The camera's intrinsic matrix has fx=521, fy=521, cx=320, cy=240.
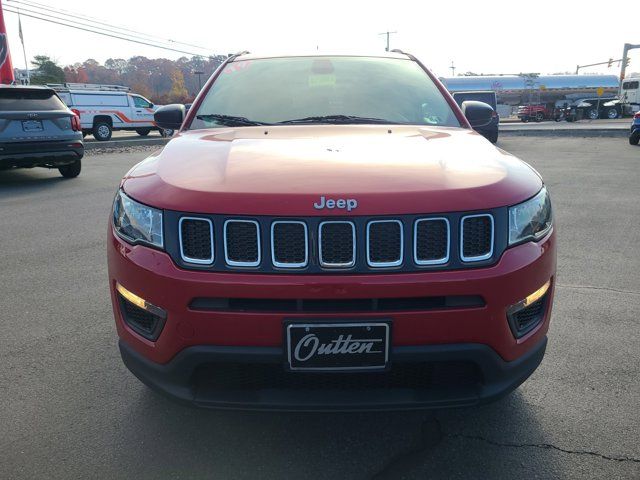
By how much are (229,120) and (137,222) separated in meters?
1.19

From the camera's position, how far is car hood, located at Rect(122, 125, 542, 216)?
1.80m

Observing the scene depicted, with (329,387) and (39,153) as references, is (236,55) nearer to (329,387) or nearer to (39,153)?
(329,387)

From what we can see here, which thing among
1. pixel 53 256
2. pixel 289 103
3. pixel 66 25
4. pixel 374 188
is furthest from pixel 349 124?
pixel 66 25

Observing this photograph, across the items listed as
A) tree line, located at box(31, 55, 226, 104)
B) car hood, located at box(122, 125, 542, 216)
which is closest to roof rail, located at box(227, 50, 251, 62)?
car hood, located at box(122, 125, 542, 216)

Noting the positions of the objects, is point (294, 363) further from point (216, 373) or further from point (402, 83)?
point (402, 83)

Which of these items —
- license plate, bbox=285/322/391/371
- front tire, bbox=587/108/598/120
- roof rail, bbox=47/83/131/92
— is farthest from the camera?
front tire, bbox=587/108/598/120

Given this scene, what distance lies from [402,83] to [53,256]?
3.71 meters

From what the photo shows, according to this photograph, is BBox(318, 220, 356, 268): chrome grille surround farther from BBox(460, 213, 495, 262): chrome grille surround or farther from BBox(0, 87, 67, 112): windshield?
BBox(0, 87, 67, 112): windshield

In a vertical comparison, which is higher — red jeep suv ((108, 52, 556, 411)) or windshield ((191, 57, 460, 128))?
windshield ((191, 57, 460, 128))

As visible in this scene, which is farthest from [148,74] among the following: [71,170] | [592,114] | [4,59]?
[71,170]

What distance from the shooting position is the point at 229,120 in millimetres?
2969

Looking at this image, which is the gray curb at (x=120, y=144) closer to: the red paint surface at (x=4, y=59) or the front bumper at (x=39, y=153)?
the red paint surface at (x=4, y=59)

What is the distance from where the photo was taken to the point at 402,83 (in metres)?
3.24

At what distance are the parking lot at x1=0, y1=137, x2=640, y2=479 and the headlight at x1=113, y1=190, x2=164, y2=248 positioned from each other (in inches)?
32.3
